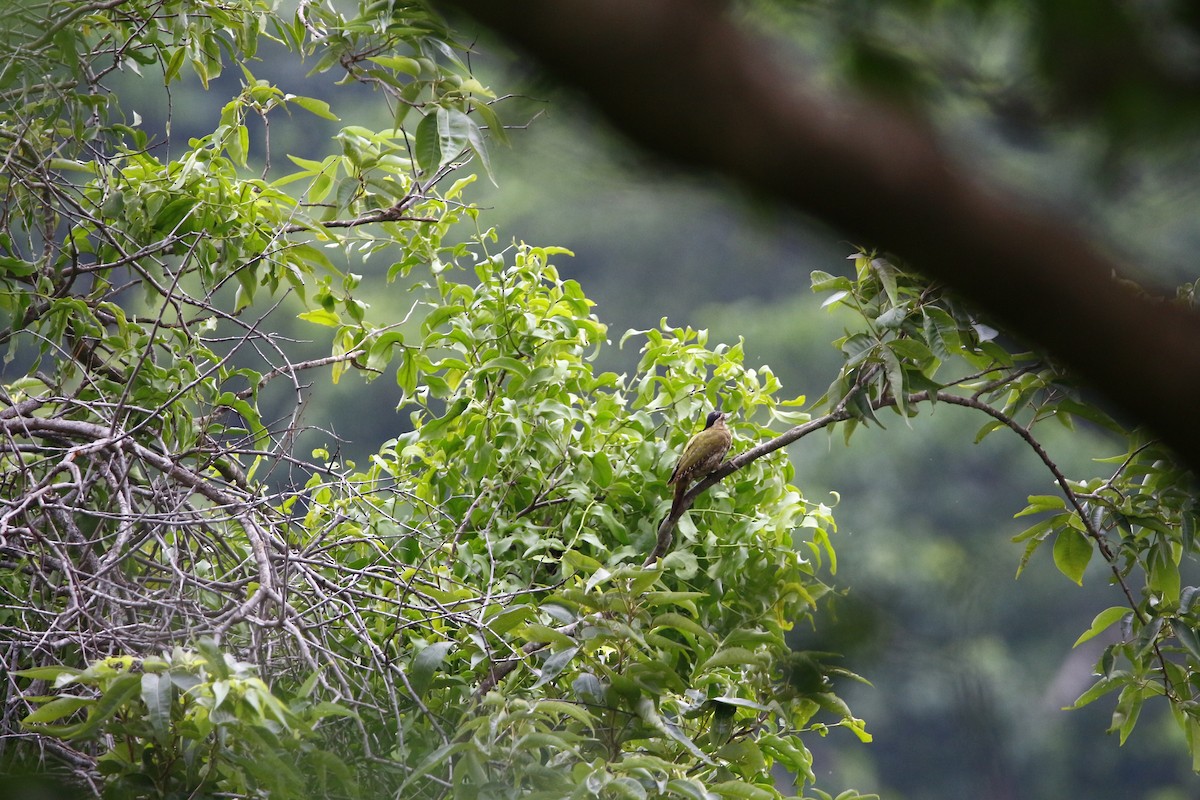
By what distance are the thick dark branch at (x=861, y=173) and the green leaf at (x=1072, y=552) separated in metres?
1.76

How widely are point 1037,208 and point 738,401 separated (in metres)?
2.05

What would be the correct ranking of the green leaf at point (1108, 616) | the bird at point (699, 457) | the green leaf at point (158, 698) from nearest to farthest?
the green leaf at point (158, 698) < the green leaf at point (1108, 616) < the bird at point (699, 457)

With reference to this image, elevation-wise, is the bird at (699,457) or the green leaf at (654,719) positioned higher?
the bird at (699,457)

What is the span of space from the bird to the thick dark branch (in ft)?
5.96

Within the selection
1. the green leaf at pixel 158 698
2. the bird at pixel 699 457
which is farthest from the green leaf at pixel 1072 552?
the green leaf at pixel 158 698

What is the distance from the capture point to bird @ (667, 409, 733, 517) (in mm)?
2332

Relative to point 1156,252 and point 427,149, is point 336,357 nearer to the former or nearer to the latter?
point 427,149

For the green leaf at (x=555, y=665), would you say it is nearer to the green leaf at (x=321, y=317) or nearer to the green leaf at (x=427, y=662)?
the green leaf at (x=427, y=662)

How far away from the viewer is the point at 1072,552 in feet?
6.91

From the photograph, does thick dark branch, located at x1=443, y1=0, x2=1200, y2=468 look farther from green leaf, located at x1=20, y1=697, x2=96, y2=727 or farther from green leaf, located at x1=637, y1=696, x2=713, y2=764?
green leaf, located at x1=637, y1=696, x2=713, y2=764

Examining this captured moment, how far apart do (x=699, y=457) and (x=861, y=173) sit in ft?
6.23

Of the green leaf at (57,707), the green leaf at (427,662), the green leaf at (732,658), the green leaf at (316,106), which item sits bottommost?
the green leaf at (57,707)

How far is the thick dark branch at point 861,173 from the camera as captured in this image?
428mm

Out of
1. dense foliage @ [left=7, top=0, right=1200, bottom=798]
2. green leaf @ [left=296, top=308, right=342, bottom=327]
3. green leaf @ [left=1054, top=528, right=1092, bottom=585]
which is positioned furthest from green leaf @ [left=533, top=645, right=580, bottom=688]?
green leaf @ [left=296, top=308, right=342, bottom=327]
